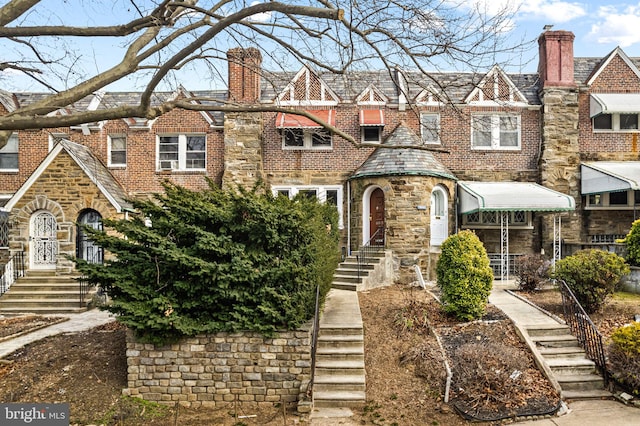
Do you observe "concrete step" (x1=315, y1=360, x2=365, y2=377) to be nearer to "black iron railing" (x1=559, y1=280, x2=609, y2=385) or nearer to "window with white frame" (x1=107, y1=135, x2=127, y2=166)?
"black iron railing" (x1=559, y1=280, x2=609, y2=385)

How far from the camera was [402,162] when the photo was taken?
16.1 metres

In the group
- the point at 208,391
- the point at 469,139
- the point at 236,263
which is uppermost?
the point at 469,139

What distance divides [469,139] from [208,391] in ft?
48.0

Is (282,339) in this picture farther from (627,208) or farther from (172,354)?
A: (627,208)

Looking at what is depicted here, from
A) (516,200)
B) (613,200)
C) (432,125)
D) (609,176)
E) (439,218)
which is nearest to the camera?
(516,200)

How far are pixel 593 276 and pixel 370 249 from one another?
7.49m

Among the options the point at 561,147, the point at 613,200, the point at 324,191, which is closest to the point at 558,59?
the point at 561,147

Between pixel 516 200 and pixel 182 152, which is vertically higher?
pixel 182 152

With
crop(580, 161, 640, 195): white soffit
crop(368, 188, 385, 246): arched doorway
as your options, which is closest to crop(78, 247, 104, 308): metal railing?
crop(368, 188, 385, 246): arched doorway

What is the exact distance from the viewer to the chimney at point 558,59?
58.6 feet

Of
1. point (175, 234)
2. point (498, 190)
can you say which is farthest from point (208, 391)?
point (498, 190)

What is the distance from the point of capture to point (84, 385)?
25.3 ft

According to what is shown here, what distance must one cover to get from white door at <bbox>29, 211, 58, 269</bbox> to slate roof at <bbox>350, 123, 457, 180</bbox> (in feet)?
36.5

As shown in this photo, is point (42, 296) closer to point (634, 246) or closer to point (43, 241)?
point (43, 241)
